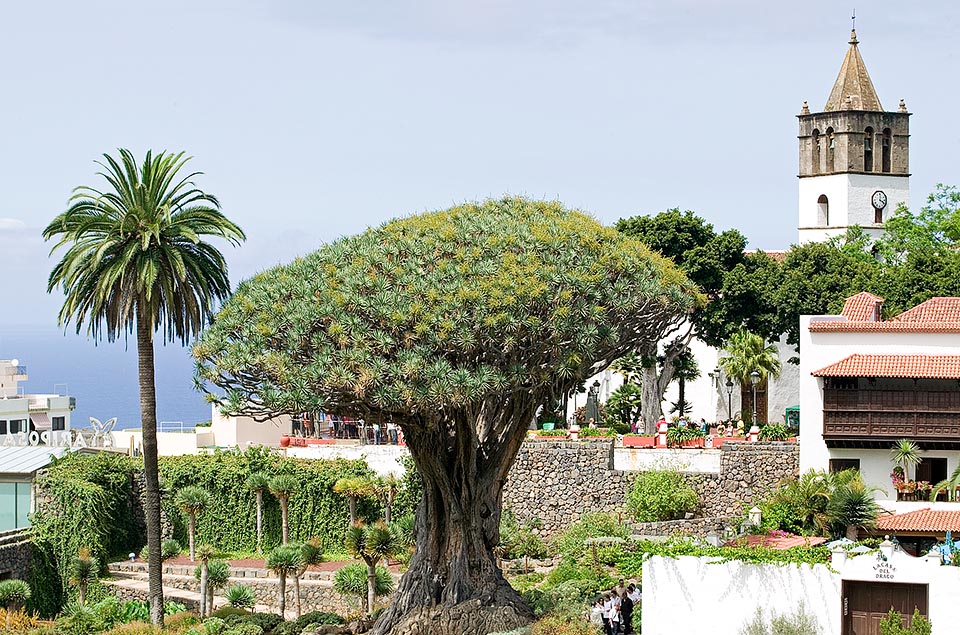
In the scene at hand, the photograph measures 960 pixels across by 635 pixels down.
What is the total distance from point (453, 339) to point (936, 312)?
2093 centimetres

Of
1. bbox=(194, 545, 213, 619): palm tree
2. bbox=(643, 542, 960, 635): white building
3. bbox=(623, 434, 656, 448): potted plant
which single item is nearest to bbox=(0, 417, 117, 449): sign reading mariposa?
bbox=(194, 545, 213, 619): palm tree

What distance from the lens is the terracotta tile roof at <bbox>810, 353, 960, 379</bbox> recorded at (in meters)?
44.4

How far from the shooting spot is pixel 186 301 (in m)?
39.4

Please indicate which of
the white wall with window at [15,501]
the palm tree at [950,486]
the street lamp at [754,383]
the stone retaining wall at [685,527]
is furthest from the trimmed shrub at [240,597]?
the street lamp at [754,383]

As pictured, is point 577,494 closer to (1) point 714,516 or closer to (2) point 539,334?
(1) point 714,516

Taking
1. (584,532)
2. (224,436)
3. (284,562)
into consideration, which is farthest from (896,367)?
(224,436)

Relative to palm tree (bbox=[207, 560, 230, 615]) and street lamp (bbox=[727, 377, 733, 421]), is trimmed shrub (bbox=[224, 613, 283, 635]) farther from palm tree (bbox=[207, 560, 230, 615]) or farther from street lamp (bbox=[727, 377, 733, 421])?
street lamp (bbox=[727, 377, 733, 421])

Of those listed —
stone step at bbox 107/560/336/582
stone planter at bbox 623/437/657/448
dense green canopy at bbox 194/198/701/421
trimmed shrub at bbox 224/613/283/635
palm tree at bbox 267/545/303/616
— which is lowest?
stone step at bbox 107/560/336/582

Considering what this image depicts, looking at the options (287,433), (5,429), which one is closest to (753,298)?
(287,433)

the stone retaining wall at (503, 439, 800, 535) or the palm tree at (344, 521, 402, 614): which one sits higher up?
the stone retaining wall at (503, 439, 800, 535)

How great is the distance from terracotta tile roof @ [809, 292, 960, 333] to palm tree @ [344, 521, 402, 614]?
15341 mm

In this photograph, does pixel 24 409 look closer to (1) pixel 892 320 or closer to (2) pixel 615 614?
(1) pixel 892 320

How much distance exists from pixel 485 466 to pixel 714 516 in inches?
574

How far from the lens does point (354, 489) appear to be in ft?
164
